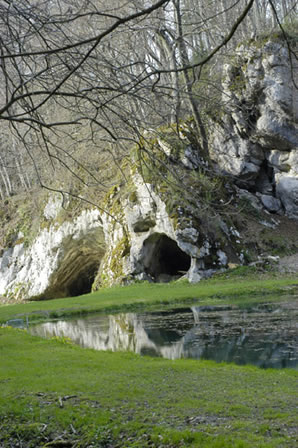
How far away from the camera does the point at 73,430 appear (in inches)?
228

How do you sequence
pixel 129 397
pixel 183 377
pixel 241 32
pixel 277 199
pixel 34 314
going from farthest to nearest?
pixel 241 32
pixel 277 199
pixel 34 314
pixel 183 377
pixel 129 397

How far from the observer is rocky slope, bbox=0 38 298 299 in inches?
956

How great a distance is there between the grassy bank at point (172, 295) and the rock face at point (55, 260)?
6.48 metres

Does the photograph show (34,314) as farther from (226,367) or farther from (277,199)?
(277,199)

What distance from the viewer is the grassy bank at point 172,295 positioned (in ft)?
64.3

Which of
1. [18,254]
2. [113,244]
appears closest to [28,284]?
[18,254]

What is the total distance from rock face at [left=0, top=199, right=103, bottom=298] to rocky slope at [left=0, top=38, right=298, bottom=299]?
2.6 inches

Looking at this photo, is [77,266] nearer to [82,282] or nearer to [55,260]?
[82,282]

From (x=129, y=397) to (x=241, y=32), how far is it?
102ft

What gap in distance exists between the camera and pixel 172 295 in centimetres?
2080

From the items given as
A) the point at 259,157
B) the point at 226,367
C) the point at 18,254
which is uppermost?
the point at 259,157

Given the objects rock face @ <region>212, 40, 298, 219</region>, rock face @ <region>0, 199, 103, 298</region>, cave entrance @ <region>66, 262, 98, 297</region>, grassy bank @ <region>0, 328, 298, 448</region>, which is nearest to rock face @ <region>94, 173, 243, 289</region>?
rock face @ <region>0, 199, 103, 298</region>

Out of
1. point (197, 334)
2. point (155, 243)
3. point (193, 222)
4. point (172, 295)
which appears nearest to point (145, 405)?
point (197, 334)

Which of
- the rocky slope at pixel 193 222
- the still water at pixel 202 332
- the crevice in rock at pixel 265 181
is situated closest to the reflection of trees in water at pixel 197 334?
the still water at pixel 202 332
